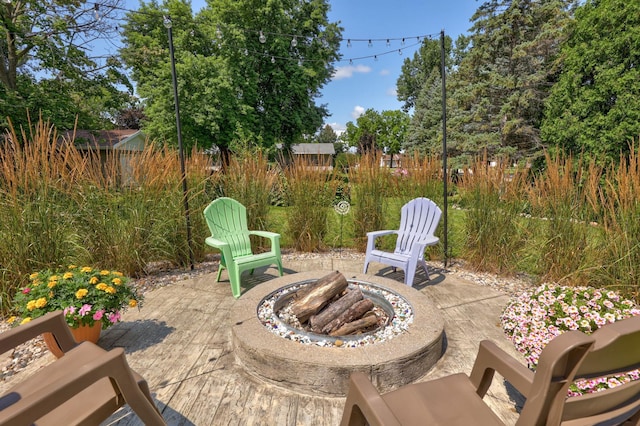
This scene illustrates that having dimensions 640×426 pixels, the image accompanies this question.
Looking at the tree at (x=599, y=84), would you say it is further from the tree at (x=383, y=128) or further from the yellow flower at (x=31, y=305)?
the tree at (x=383, y=128)

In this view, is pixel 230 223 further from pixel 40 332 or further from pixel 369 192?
pixel 40 332

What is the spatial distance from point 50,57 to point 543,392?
12.3 metres

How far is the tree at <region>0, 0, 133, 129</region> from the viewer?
7.89 meters

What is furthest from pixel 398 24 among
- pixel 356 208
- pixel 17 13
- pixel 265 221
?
pixel 17 13

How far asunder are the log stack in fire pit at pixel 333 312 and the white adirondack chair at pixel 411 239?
0.79 metres

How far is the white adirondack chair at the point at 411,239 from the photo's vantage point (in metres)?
3.08

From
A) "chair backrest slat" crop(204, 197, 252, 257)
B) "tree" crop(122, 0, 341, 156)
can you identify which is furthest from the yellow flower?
"tree" crop(122, 0, 341, 156)

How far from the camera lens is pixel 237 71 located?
13359mm

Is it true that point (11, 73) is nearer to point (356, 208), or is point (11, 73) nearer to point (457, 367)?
point (356, 208)

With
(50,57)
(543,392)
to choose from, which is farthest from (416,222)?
(50,57)

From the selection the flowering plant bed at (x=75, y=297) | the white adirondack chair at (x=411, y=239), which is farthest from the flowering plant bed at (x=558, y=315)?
the flowering plant bed at (x=75, y=297)

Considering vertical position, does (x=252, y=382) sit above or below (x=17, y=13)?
below

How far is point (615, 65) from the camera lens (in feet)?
25.1

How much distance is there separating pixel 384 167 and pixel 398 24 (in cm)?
224
